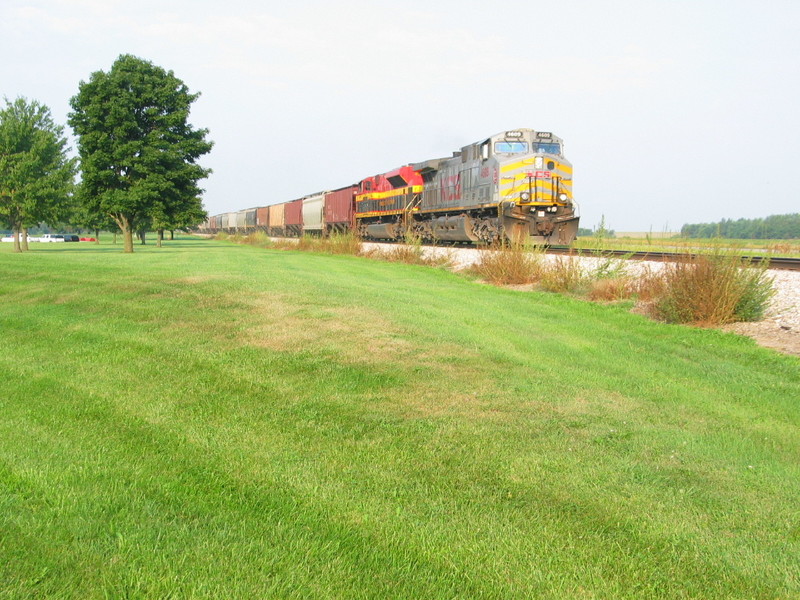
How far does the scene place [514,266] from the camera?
15070mm

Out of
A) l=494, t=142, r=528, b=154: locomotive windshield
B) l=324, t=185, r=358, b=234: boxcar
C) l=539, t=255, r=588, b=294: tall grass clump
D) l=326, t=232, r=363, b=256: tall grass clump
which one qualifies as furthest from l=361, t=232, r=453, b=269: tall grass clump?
l=324, t=185, r=358, b=234: boxcar

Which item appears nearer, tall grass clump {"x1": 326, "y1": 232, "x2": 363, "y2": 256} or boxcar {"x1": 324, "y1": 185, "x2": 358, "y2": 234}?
tall grass clump {"x1": 326, "y1": 232, "x2": 363, "y2": 256}

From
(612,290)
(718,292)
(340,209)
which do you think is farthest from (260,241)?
(718,292)

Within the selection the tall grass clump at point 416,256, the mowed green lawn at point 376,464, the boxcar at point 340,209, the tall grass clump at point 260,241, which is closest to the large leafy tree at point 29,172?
the tall grass clump at point 260,241

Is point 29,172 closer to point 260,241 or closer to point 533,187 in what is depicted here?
point 260,241

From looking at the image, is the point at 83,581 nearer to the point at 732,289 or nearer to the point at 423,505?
the point at 423,505

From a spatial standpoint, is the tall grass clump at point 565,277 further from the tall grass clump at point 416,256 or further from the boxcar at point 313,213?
the boxcar at point 313,213

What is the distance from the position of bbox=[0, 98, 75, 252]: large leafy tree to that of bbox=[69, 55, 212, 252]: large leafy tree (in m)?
4.60

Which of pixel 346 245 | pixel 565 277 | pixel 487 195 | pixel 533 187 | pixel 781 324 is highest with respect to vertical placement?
pixel 533 187

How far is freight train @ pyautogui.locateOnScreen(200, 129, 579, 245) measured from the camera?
2075 centimetres

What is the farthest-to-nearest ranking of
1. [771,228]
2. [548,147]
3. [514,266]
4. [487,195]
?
[771,228] < [548,147] < [487,195] < [514,266]

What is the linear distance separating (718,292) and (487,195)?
41.0 feet

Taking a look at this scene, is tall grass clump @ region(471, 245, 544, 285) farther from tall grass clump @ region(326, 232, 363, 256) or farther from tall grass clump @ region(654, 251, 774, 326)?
tall grass clump @ region(326, 232, 363, 256)

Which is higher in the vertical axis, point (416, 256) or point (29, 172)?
point (29, 172)
